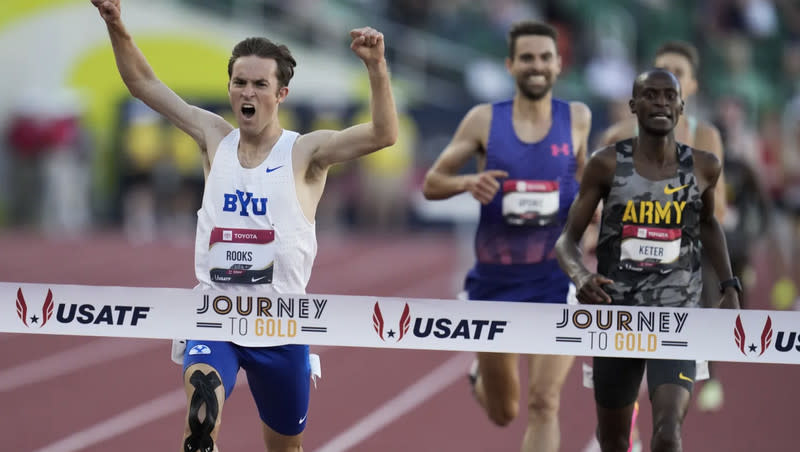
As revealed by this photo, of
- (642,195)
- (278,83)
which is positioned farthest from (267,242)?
(642,195)

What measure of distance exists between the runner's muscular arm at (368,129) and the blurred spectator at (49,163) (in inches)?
680

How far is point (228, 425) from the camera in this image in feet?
26.9

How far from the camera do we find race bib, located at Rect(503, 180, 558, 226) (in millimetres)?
6375

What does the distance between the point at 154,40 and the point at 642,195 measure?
18656 mm

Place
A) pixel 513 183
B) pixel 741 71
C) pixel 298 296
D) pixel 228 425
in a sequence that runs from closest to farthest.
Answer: pixel 298 296
pixel 513 183
pixel 228 425
pixel 741 71

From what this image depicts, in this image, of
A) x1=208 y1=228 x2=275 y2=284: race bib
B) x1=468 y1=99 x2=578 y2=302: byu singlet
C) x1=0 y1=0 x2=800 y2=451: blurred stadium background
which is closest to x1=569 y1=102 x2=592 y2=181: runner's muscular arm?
x1=468 y1=99 x2=578 y2=302: byu singlet

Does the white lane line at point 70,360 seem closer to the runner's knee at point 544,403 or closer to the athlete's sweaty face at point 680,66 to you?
the runner's knee at point 544,403

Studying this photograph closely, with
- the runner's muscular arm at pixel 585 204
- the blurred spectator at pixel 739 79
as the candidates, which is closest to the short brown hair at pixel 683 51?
the runner's muscular arm at pixel 585 204

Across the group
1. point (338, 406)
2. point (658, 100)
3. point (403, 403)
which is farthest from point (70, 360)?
point (658, 100)

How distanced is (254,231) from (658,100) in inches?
59.4

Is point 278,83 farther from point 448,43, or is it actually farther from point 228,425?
point 448,43

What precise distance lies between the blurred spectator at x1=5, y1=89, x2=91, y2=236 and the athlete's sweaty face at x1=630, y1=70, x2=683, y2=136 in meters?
17.7

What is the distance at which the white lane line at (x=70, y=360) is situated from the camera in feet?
32.2

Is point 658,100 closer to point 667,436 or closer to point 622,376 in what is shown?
point 622,376
